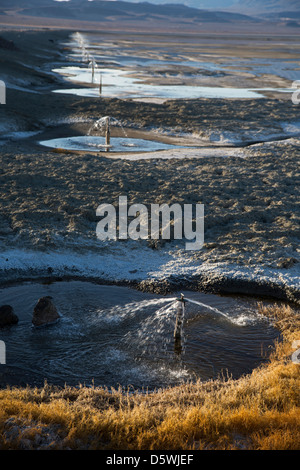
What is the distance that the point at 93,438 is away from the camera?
6.23 m

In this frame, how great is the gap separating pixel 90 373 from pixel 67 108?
23877mm

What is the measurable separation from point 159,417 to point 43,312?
380 cm

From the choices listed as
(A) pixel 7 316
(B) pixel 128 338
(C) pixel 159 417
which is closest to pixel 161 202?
(B) pixel 128 338

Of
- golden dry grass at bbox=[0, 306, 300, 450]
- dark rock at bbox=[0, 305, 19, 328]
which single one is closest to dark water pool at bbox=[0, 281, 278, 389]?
dark rock at bbox=[0, 305, 19, 328]

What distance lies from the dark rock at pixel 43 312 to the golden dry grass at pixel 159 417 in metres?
2.02

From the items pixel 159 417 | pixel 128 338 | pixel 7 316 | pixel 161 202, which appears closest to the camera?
pixel 159 417

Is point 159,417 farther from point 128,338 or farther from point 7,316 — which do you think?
point 7,316

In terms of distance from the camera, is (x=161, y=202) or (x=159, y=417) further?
(x=161, y=202)

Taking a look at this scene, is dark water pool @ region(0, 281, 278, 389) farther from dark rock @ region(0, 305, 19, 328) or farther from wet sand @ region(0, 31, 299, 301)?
wet sand @ region(0, 31, 299, 301)

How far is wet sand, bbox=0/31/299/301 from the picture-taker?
472 inches

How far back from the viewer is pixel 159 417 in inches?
263

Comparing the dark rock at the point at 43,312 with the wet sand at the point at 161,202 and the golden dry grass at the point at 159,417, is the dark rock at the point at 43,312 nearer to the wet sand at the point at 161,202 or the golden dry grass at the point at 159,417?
the golden dry grass at the point at 159,417

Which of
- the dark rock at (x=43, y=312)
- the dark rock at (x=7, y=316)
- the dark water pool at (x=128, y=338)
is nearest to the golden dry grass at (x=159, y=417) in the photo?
the dark water pool at (x=128, y=338)

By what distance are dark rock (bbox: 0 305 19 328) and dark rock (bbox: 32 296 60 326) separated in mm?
396
